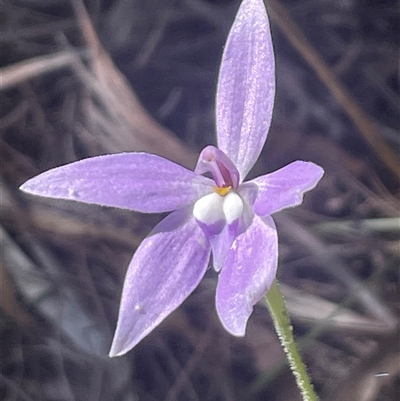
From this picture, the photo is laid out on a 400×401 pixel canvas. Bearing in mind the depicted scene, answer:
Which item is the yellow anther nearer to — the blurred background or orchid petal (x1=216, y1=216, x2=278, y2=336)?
orchid petal (x1=216, y1=216, x2=278, y2=336)

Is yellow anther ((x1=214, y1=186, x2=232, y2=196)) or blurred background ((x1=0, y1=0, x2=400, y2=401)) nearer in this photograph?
yellow anther ((x1=214, y1=186, x2=232, y2=196))

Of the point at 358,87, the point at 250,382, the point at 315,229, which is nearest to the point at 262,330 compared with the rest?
the point at 250,382

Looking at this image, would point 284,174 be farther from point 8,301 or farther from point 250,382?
point 8,301

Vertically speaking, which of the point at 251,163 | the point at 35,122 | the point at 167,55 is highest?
the point at 251,163

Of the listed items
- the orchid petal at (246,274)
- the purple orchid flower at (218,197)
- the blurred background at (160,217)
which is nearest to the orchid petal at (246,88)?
the purple orchid flower at (218,197)

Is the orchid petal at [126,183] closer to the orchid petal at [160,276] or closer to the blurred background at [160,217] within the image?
the orchid petal at [160,276]

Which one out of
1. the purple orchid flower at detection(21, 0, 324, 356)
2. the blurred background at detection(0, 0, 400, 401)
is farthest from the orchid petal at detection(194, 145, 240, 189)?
the blurred background at detection(0, 0, 400, 401)
